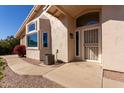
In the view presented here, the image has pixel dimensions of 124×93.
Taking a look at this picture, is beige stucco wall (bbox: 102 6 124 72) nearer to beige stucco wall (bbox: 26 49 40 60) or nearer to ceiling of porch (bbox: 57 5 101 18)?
ceiling of porch (bbox: 57 5 101 18)

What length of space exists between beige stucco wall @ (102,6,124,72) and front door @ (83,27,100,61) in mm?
2545

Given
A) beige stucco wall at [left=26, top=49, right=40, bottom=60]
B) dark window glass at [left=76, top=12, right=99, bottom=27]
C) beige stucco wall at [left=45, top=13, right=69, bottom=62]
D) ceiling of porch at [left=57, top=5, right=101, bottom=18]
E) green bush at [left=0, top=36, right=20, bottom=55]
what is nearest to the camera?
ceiling of porch at [left=57, top=5, right=101, bottom=18]

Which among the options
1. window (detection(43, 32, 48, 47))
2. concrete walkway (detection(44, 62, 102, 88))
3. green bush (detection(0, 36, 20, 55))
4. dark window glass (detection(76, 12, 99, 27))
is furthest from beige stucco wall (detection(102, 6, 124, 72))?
green bush (detection(0, 36, 20, 55))

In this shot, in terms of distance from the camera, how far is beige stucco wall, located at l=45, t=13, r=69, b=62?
10.6 meters

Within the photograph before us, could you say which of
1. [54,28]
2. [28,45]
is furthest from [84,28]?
[28,45]

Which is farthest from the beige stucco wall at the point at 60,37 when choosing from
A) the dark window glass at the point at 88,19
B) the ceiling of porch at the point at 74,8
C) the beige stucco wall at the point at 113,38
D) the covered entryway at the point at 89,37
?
the beige stucco wall at the point at 113,38

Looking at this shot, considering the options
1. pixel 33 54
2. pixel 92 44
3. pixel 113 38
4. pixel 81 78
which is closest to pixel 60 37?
pixel 92 44

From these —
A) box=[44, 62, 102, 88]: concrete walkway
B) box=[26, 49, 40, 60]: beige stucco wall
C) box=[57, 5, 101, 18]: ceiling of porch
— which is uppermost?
box=[57, 5, 101, 18]: ceiling of porch

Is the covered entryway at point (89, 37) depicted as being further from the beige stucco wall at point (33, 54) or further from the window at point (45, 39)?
the beige stucco wall at point (33, 54)

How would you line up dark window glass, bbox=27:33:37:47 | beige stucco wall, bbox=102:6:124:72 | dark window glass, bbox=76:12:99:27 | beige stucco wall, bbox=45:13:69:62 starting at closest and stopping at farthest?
beige stucco wall, bbox=102:6:124:72
dark window glass, bbox=76:12:99:27
beige stucco wall, bbox=45:13:69:62
dark window glass, bbox=27:33:37:47

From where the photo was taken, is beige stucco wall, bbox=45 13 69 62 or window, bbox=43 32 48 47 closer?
beige stucco wall, bbox=45 13 69 62

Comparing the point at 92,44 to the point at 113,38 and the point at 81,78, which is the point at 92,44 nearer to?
the point at 113,38

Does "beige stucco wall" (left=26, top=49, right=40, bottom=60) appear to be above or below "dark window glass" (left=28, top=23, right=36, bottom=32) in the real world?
below

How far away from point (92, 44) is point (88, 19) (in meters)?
1.62
